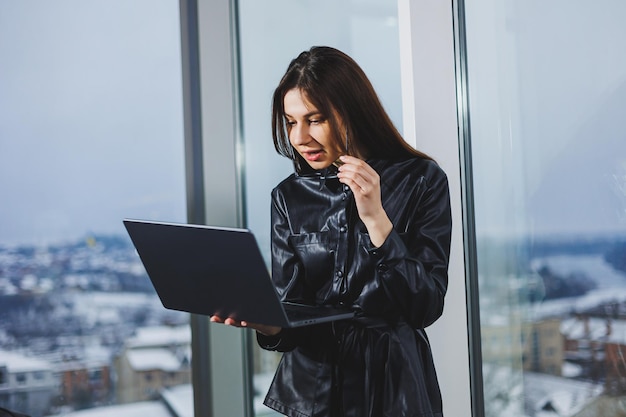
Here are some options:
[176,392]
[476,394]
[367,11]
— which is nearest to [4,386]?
[176,392]

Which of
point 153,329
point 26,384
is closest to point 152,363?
point 153,329

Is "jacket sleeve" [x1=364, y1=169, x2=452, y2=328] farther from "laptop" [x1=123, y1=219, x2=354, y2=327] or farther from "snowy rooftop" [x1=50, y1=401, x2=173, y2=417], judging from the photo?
"snowy rooftop" [x1=50, y1=401, x2=173, y2=417]

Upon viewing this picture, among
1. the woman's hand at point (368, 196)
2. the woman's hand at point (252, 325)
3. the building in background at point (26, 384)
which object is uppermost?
the woman's hand at point (368, 196)

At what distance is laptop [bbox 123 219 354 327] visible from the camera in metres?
1.17

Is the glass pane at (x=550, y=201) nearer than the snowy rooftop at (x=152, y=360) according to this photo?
Yes

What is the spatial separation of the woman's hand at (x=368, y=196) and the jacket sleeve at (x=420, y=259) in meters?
0.02

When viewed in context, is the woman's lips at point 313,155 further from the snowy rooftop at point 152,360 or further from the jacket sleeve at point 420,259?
the snowy rooftop at point 152,360

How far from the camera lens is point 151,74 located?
253cm

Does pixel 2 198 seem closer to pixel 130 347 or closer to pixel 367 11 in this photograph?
pixel 130 347

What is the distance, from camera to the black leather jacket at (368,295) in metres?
1.39

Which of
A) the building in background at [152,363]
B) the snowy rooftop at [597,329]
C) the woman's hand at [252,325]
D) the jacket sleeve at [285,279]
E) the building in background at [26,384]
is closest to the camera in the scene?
the woman's hand at [252,325]

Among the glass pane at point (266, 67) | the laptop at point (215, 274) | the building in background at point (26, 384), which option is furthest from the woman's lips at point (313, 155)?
the building in background at point (26, 384)

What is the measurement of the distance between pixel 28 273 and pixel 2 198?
25 cm

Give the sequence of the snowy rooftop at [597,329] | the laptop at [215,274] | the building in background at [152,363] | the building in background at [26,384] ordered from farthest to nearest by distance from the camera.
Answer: the building in background at [152,363] < the building in background at [26,384] < the snowy rooftop at [597,329] < the laptop at [215,274]
